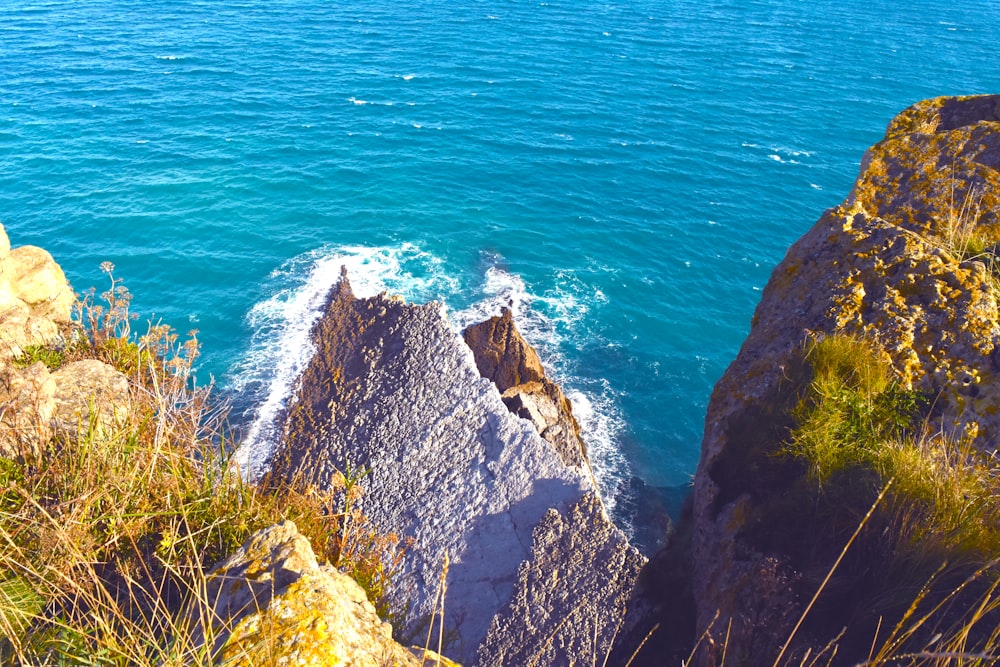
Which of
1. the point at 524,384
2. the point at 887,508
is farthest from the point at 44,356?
the point at 524,384

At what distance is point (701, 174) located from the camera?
49.8 meters

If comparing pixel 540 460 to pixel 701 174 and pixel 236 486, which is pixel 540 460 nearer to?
pixel 236 486

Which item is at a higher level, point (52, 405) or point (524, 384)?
point (52, 405)

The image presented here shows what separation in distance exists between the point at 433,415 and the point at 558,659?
405 inches

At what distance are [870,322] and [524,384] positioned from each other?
63.6 ft

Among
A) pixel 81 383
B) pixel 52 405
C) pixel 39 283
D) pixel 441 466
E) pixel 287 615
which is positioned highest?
pixel 52 405

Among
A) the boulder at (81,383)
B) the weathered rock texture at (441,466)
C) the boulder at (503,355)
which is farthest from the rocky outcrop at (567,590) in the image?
the boulder at (81,383)

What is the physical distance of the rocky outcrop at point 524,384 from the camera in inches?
1053

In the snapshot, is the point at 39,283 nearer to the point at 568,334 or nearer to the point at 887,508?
the point at 568,334

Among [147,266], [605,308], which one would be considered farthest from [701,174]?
Answer: [147,266]

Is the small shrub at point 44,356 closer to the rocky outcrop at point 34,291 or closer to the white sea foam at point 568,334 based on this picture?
the rocky outcrop at point 34,291

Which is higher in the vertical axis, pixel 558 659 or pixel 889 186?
pixel 889 186

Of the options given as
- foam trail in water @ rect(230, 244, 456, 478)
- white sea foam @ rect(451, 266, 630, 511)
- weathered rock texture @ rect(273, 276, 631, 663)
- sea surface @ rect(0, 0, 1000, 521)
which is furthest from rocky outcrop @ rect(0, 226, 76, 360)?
white sea foam @ rect(451, 266, 630, 511)

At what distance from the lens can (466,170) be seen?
4997cm
